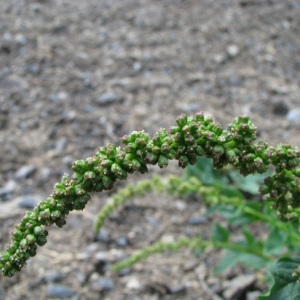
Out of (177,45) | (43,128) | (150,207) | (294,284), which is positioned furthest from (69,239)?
(177,45)

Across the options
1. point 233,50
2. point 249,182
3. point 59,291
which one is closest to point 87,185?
point 59,291

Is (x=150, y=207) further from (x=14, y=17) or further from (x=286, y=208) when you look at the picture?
(x=14, y=17)

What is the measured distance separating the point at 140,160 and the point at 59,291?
5.80ft

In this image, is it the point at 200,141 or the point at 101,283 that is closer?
the point at 200,141

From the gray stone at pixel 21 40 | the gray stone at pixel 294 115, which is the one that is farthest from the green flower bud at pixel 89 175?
the gray stone at pixel 21 40

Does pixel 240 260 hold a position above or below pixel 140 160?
below

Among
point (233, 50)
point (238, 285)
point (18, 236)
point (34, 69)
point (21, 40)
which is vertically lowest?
point (238, 285)

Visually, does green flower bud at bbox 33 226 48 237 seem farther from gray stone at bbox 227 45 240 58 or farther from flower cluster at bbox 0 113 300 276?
gray stone at bbox 227 45 240 58

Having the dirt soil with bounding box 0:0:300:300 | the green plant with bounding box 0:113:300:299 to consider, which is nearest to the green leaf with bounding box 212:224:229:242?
the dirt soil with bounding box 0:0:300:300

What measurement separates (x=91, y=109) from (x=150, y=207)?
1.18m

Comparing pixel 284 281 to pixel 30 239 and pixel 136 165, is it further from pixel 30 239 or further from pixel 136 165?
pixel 30 239

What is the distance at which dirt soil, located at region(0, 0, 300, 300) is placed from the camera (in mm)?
3197

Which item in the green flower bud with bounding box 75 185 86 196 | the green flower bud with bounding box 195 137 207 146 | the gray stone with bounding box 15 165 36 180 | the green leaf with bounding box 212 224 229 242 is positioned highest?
the gray stone with bounding box 15 165 36 180

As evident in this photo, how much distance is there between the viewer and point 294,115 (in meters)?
4.21
